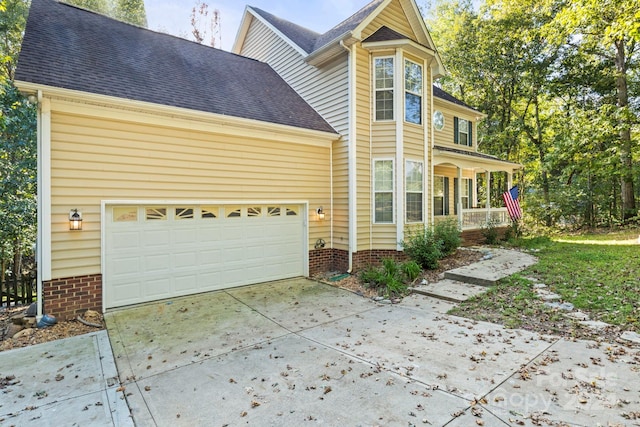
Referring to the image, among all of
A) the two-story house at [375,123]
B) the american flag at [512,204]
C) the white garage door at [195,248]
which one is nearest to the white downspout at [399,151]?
the two-story house at [375,123]

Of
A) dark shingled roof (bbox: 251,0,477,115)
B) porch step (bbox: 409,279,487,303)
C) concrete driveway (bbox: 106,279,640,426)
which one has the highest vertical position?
dark shingled roof (bbox: 251,0,477,115)

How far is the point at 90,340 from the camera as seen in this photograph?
15.6ft

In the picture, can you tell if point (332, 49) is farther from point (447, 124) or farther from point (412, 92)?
point (447, 124)

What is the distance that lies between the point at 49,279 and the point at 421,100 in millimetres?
9722

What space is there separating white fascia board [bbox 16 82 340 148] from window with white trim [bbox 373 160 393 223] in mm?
1595

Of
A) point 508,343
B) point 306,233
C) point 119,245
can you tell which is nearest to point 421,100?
point 306,233

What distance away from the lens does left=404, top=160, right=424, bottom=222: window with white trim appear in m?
9.06

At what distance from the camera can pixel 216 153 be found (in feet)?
23.1

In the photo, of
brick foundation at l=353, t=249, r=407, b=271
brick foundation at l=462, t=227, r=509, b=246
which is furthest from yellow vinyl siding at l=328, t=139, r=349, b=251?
brick foundation at l=462, t=227, r=509, b=246

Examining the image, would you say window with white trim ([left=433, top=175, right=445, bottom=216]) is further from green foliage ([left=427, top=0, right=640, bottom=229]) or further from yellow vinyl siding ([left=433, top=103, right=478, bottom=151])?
green foliage ([left=427, top=0, right=640, bottom=229])

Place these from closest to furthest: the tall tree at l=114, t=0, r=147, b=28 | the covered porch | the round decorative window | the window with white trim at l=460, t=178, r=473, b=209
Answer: the covered porch < the round decorative window < the window with white trim at l=460, t=178, r=473, b=209 < the tall tree at l=114, t=0, r=147, b=28

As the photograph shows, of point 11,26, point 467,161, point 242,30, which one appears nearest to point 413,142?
point 467,161

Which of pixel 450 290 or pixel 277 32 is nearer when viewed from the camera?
pixel 450 290

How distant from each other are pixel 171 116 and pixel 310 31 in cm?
834
